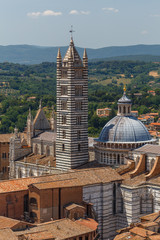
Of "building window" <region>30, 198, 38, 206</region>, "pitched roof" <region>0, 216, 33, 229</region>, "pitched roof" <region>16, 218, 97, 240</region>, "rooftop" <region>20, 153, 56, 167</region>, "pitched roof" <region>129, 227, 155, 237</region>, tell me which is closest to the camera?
"pitched roof" <region>16, 218, 97, 240</region>

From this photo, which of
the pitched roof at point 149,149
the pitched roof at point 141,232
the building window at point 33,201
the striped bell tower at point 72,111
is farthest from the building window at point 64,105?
the pitched roof at point 141,232

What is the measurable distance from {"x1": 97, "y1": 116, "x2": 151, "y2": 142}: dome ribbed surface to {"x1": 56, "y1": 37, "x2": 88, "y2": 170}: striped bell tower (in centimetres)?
→ 220

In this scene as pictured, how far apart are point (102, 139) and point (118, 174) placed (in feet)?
15.2

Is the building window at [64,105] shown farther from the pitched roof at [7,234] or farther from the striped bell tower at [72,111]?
the pitched roof at [7,234]

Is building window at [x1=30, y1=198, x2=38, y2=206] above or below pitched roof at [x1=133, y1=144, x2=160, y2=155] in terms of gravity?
below

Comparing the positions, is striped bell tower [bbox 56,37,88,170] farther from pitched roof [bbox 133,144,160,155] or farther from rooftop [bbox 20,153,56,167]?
pitched roof [bbox 133,144,160,155]

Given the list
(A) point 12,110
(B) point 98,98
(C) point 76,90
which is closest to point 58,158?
(C) point 76,90

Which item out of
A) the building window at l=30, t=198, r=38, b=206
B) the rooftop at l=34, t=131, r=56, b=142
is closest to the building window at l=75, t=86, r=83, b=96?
the rooftop at l=34, t=131, r=56, b=142

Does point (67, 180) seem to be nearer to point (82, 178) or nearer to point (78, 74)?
point (82, 178)

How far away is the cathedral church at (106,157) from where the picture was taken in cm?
4466

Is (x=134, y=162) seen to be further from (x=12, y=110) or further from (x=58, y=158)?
(x=12, y=110)

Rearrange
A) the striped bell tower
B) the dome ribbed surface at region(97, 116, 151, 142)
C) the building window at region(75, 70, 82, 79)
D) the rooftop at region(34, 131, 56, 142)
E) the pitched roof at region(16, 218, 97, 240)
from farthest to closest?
the rooftop at region(34, 131, 56, 142), the building window at region(75, 70, 82, 79), the striped bell tower, the dome ribbed surface at region(97, 116, 151, 142), the pitched roof at region(16, 218, 97, 240)

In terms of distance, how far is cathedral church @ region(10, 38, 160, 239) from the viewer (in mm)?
44656

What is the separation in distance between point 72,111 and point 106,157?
5.05m
